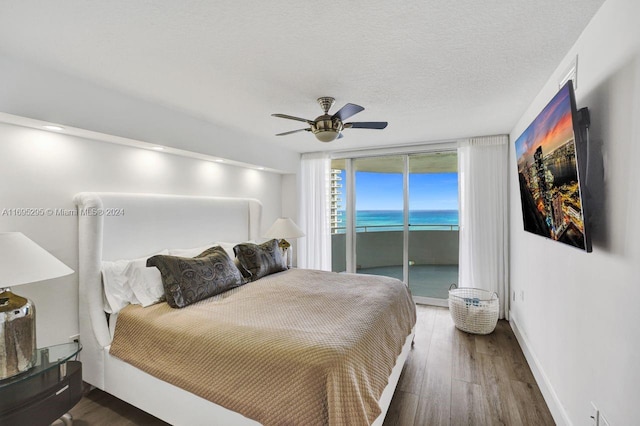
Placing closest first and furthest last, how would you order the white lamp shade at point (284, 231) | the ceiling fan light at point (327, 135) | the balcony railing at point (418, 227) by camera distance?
the ceiling fan light at point (327, 135), the white lamp shade at point (284, 231), the balcony railing at point (418, 227)

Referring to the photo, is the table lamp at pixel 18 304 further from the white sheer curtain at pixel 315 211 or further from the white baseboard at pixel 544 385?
the white sheer curtain at pixel 315 211

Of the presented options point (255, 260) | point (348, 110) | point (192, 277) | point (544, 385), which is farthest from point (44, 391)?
point (544, 385)

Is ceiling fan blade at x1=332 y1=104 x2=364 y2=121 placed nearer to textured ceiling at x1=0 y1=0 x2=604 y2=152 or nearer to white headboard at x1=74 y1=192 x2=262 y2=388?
textured ceiling at x1=0 y1=0 x2=604 y2=152

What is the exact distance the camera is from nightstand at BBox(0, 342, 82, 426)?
164 centimetres

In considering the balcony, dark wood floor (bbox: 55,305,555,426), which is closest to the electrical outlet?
dark wood floor (bbox: 55,305,555,426)

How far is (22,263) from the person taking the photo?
1635mm

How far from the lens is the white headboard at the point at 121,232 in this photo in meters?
2.33

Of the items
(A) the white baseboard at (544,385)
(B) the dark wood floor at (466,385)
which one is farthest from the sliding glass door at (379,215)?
(A) the white baseboard at (544,385)

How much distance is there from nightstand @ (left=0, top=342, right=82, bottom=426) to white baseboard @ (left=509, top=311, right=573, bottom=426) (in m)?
3.13

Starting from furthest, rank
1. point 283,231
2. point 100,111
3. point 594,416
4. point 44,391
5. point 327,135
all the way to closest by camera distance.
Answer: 1. point 283,231
2. point 327,135
3. point 100,111
4. point 44,391
5. point 594,416

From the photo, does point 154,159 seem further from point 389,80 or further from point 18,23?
point 389,80

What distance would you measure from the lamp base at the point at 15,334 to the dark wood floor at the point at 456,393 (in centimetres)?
73

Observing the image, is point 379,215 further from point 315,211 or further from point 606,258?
point 606,258

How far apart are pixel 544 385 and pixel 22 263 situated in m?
3.60
